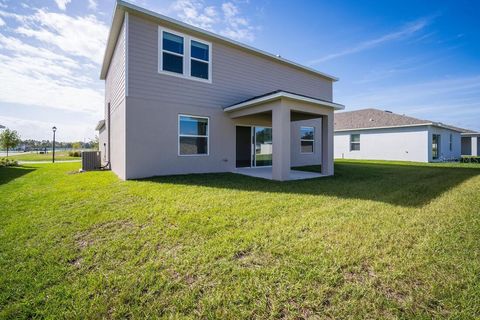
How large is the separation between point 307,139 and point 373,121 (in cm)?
1076

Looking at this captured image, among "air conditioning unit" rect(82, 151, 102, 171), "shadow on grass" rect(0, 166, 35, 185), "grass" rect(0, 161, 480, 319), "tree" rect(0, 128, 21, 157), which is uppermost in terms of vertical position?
"tree" rect(0, 128, 21, 157)

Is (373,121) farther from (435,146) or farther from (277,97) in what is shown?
(277,97)

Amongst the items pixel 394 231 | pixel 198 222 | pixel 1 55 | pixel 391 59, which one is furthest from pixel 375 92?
pixel 1 55

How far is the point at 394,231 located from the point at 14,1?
13.0 metres

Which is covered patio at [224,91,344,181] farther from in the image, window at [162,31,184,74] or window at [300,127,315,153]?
window at [300,127,315,153]

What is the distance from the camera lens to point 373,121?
20375 mm

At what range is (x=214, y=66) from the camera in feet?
31.8

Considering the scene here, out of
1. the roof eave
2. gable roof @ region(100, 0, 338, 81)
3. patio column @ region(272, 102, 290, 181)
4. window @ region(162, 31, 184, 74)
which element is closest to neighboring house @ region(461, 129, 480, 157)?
gable roof @ region(100, 0, 338, 81)

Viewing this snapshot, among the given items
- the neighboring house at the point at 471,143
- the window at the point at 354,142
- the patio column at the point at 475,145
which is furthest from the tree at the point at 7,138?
the patio column at the point at 475,145

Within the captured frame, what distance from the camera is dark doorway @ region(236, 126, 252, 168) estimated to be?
11328mm

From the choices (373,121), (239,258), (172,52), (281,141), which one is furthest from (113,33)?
(373,121)

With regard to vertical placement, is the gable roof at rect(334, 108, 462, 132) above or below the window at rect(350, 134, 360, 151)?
above

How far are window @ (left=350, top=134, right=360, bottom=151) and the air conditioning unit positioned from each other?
70.5ft

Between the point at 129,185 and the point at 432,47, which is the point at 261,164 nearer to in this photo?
the point at 129,185
